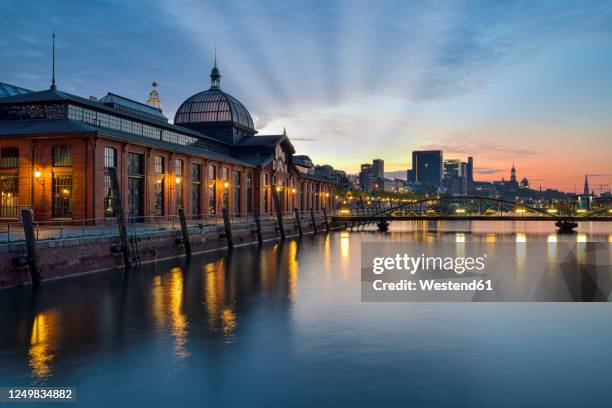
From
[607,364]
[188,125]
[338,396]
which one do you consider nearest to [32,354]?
[338,396]

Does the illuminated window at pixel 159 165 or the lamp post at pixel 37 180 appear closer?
the lamp post at pixel 37 180

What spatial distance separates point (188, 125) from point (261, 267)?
169 feet

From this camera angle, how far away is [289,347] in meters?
20.5

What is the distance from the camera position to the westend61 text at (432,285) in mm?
33812

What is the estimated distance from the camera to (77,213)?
148 ft

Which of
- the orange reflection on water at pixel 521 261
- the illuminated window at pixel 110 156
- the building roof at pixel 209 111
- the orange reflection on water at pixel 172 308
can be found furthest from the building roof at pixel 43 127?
the building roof at pixel 209 111

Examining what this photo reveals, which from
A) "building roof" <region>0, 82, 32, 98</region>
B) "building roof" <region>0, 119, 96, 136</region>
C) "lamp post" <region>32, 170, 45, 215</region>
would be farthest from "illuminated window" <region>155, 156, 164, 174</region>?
"building roof" <region>0, 82, 32, 98</region>

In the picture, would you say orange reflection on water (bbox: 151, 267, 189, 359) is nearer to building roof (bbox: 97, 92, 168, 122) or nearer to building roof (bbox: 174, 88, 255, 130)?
building roof (bbox: 97, 92, 168, 122)

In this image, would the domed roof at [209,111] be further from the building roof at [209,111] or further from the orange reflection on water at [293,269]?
the orange reflection on water at [293,269]

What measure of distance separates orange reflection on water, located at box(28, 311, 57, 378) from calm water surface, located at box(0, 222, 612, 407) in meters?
0.06

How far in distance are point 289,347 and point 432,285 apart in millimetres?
16831

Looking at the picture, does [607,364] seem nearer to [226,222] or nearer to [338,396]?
[338,396]

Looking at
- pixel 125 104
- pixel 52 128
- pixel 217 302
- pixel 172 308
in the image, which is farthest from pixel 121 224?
pixel 125 104

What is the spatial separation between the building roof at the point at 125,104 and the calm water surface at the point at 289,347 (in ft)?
120
